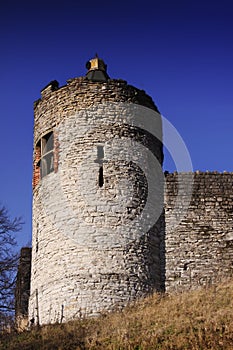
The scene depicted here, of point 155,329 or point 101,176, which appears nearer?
point 155,329

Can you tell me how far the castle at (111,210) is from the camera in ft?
60.5

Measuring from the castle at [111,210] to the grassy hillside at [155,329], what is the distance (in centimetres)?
86

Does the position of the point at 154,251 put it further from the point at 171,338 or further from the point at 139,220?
the point at 171,338

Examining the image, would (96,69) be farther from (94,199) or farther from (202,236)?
(202,236)

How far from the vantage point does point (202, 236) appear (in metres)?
20.2

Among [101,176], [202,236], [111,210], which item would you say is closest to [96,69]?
[101,176]

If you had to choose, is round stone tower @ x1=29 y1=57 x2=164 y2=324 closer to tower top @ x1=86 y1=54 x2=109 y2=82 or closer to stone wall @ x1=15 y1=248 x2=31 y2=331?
tower top @ x1=86 y1=54 x2=109 y2=82

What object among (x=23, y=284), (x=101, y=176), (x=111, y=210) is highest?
(x=101, y=176)

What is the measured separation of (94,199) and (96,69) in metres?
4.67

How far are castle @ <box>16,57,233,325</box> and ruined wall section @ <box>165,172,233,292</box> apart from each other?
27 millimetres

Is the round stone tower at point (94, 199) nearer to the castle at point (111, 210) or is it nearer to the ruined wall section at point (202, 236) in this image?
the castle at point (111, 210)

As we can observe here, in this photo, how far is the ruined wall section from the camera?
64.4 feet

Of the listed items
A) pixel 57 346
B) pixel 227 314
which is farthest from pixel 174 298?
pixel 57 346

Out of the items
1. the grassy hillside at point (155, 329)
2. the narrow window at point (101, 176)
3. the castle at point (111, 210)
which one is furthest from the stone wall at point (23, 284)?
the narrow window at point (101, 176)
